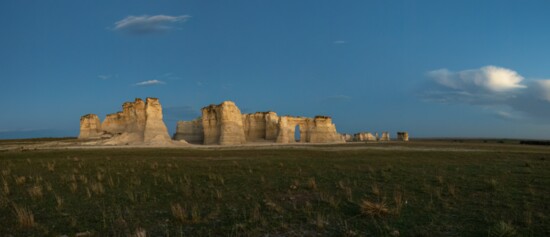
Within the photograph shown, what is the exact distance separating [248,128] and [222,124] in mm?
14986

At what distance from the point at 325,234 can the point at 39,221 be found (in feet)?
20.5

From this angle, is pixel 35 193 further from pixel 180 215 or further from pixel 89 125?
pixel 89 125

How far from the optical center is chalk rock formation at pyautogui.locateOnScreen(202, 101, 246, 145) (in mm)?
63969

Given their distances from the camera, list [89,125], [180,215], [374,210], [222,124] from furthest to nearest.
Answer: [89,125], [222,124], [374,210], [180,215]

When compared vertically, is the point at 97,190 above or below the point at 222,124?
below

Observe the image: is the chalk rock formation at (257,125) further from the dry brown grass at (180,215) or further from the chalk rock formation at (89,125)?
the dry brown grass at (180,215)

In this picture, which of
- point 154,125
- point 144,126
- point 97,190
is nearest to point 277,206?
point 97,190

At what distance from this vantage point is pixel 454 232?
7.04 meters

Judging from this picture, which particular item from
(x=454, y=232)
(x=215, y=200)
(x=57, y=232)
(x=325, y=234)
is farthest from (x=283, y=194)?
(x=57, y=232)

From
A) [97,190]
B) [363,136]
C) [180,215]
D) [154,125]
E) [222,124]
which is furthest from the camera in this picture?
[363,136]

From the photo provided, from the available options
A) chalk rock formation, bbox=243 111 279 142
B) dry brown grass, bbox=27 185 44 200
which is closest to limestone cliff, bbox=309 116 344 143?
chalk rock formation, bbox=243 111 279 142

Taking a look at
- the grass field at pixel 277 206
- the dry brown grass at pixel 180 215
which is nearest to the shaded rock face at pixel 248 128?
the grass field at pixel 277 206

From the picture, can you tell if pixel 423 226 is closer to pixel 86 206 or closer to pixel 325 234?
pixel 325 234

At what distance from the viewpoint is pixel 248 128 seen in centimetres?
7906
